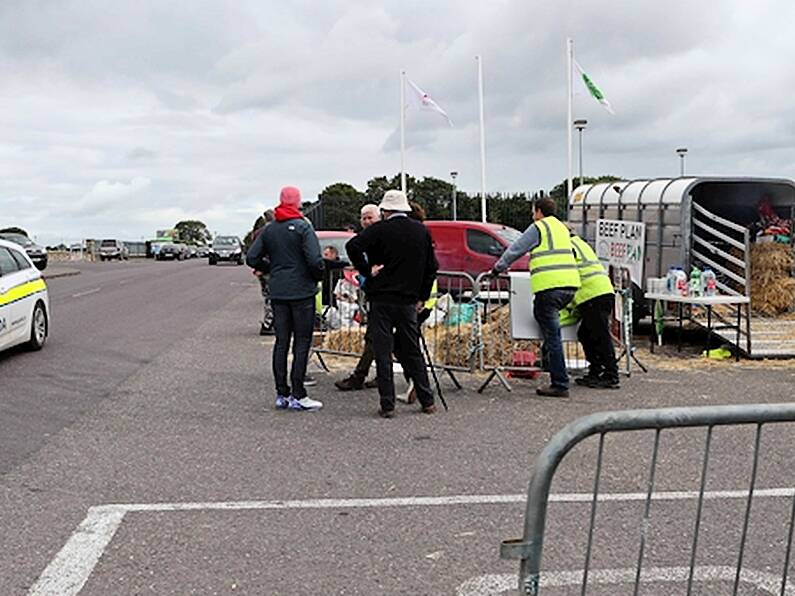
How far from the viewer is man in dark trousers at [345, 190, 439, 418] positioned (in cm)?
861

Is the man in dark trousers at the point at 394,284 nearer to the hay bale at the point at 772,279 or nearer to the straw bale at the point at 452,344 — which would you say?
the straw bale at the point at 452,344

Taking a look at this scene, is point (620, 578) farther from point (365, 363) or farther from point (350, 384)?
point (350, 384)

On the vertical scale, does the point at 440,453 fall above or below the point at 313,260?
below

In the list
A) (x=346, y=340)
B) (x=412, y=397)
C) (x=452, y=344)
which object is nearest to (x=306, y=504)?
(x=412, y=397)

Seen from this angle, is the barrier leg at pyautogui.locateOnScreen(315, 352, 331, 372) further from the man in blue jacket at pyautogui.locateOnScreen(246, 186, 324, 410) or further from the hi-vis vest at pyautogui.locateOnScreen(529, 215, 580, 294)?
the hi-vis vest at pyautogui.locateOnScreen(529, 215, 580, 294)

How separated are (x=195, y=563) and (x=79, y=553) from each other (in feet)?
2.10

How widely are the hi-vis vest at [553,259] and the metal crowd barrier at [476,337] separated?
1.91 feet

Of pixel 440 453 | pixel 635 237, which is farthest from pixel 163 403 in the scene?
pixel 635 237

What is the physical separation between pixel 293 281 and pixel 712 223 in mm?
8880

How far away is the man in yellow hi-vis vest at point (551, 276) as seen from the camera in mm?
9523

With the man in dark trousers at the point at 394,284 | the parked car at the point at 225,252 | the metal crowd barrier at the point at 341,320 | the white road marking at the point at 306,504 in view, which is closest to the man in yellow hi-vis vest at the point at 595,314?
the man in dark trousers at the point at 394,284

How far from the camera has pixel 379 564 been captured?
4.80m

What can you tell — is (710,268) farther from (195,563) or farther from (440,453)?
(195,563)

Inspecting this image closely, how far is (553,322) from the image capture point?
31.4 ft
